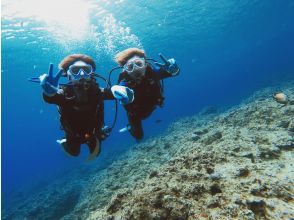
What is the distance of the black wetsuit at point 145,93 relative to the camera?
583cm

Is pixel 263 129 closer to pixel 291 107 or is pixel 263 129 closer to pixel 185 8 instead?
pixel 291 107

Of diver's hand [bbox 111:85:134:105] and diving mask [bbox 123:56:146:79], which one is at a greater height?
diving mask [bbox 123:56:146:79]

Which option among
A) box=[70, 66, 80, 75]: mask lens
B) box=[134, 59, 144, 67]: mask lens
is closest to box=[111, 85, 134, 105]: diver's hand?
box=[70, 66, 80, 75]: mask lens

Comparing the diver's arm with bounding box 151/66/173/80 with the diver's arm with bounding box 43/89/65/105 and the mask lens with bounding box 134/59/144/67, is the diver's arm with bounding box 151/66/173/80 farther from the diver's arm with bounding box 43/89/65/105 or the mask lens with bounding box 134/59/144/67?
the diver's arm with bounding box 43/89/65/105

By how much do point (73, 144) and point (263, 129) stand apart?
220 inches

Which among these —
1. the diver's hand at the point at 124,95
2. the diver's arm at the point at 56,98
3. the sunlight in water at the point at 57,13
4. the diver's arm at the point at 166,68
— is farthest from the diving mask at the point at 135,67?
Result: the sunlight in water at the point at 57,13

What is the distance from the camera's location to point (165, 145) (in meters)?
12.4

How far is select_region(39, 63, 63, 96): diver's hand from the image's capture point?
448 centimetres

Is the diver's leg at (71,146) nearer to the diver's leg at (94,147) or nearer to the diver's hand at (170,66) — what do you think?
the diver's leg at (94,147)

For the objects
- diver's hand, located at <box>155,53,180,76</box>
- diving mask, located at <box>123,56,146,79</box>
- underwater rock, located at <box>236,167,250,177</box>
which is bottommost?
underwater rock, located at <box>236,167,250,177</box>

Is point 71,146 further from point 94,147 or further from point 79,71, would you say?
point 79,71

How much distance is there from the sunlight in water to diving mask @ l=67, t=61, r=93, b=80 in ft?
57.5

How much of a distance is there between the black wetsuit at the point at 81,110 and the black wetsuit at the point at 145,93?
564 mm

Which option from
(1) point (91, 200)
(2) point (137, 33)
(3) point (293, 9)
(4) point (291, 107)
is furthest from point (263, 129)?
(3) point (293, 9)
